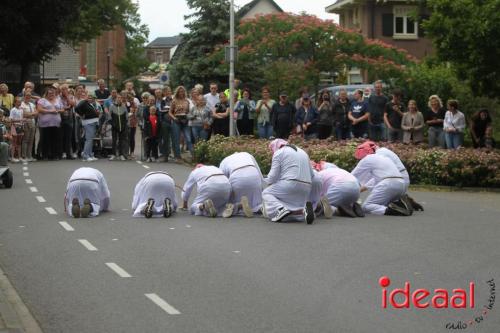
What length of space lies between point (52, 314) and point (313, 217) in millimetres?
7268

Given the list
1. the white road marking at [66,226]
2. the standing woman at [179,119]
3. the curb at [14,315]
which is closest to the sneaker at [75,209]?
the white road marking at [66,226]

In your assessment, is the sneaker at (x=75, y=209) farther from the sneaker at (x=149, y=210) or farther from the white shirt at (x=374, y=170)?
the white shirt at (x=374, y=170)

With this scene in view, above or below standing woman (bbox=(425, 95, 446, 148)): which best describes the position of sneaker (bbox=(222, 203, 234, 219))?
below

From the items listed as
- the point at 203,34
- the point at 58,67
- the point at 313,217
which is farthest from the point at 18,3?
the point at 58,67

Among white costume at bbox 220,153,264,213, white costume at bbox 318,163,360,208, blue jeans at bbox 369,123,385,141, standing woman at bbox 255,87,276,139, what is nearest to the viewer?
white costume at bbox 220,153,264,213

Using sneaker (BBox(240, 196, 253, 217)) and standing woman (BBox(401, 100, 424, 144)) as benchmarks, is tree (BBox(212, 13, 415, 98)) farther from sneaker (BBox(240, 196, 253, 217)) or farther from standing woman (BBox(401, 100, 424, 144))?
sneaker (BBox(240, 196, 253, 217))

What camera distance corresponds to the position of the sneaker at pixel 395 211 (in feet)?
59.4

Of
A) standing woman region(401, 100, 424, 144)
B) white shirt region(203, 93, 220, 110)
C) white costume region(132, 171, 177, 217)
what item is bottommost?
white costume region(132, 171, 177, 217)

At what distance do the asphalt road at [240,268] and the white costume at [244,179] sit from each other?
706 millimetres

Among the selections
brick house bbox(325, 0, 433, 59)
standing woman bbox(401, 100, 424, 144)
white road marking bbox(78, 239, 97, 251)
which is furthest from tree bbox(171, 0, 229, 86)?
white road marking bbox(78, 239, 97, 251)

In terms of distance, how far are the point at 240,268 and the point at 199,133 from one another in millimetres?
18151

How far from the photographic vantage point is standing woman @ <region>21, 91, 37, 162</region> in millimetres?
29202

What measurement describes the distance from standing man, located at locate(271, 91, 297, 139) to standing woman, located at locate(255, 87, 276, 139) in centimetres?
28

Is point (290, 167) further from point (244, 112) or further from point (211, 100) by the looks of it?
point (244, 112)
